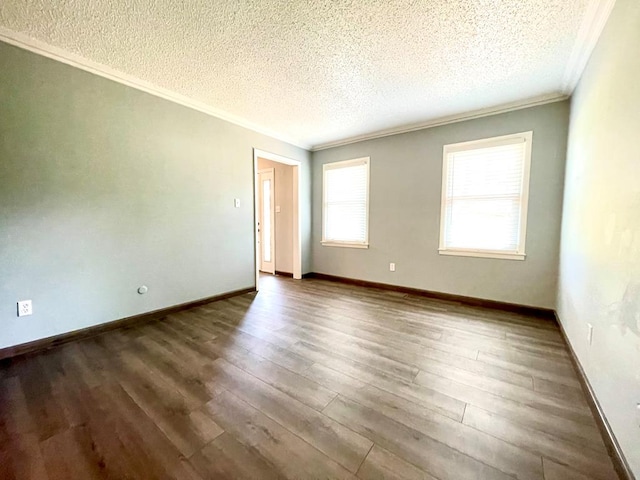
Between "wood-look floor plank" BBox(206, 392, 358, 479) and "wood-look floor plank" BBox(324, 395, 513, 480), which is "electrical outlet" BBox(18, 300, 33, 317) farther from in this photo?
"wood-look floor plank" BBox(324, 395, 513, 480)

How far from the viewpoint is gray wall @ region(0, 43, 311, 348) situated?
208 cm

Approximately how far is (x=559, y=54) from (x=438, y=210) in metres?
1.91

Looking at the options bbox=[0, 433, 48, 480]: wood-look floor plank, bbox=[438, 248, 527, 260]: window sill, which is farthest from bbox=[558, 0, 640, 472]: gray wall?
bbox=[0, 433, 48, 480]: wood-look floor plank

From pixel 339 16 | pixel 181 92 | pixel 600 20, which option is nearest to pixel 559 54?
pixel 600 20

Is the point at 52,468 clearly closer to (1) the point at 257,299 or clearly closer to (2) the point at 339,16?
(1) the point at 257,299

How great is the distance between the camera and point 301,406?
1544 millimetres

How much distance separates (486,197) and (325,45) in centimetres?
263

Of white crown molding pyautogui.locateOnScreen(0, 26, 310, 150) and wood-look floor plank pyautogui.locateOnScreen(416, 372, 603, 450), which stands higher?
white crown molding pyautogui.locateOnScreen(0, 26, 310, 150)

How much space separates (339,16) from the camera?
1.80 m

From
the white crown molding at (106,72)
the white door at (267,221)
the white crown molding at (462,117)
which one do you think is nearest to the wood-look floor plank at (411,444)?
the white crown molding at (106,72)

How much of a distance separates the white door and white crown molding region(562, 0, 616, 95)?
4423mm

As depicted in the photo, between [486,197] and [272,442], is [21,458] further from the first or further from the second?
[486,197]

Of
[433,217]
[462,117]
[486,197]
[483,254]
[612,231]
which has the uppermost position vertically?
[462,117]

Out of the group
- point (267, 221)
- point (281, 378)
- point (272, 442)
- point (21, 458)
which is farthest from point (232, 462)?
point (267, 221)
